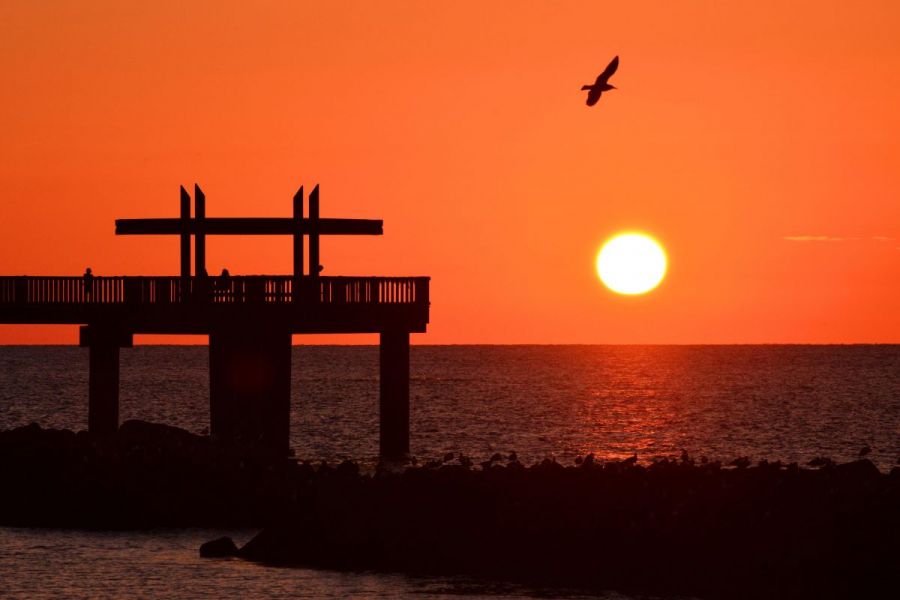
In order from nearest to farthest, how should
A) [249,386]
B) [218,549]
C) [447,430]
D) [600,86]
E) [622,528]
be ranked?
1. [600,86]
2. [622,528]
3. [218,549]
4. [249,386]
5. [447,430]

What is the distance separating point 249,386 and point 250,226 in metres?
5.31

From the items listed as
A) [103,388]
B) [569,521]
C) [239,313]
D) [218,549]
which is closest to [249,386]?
[239,313]

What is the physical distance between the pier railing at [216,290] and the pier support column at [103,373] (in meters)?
Result: 1.27

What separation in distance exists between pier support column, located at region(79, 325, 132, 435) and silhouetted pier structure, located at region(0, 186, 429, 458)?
1.2 inches

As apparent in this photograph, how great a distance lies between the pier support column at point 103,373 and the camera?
183 feet

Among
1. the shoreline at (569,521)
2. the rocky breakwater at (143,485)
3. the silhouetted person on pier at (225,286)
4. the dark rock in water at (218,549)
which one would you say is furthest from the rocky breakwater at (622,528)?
the silhouetted person on pier at (225,286)

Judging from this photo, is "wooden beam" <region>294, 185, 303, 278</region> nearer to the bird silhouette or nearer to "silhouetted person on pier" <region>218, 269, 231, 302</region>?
"silhouetted person on pier" <region>218, 269, 231, 302</region>

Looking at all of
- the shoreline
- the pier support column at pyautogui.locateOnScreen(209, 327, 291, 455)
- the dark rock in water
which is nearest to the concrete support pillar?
the pier support column at pyautogui.locateOnScreen(209, 327, 291, 455)

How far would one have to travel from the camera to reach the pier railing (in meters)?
53.8

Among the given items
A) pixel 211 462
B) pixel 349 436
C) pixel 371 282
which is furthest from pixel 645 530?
pixel 349 436

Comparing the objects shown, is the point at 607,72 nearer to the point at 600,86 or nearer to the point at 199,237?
the point at 600,86

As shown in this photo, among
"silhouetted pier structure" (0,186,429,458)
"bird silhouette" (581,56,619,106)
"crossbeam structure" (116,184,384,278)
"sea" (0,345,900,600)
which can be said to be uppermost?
"bird silhouette" (581,56,619,106)

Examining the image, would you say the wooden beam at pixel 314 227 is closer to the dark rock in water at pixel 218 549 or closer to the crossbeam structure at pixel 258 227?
the crossbeam structure at pixel 258 227

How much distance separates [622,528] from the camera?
3897cm
